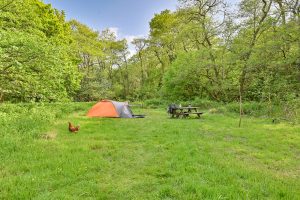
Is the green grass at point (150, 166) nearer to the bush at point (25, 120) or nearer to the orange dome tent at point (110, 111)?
the bush at point (25, 120)

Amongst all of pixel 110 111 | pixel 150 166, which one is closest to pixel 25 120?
pixel 110 111

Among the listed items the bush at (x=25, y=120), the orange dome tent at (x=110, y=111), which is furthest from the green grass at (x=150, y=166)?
the orange dome tent at (x=110, y=111)

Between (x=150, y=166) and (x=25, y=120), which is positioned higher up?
(x=25, y=120)

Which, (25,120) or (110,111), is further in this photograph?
(110,111)

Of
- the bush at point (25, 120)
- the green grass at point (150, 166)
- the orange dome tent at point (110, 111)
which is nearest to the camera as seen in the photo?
the green grass at point (150, 166)

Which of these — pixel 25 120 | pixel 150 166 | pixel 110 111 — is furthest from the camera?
pixel 110 111

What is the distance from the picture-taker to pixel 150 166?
483 cm

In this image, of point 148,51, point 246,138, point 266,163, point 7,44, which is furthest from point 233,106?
point 148,51

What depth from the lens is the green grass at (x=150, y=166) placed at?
3.63m

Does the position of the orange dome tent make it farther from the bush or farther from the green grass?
the green grass

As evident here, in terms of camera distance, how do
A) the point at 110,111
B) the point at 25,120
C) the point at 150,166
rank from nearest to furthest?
the point at 150,166 < the point at 25,120 < the point at 110,111

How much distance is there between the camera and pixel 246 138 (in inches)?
297

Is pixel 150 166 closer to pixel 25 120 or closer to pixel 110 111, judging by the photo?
pixel 25 120

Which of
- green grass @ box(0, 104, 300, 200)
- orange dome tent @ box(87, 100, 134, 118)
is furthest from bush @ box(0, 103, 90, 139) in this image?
orange dome tent @ box(87, 100, 134, 118)
